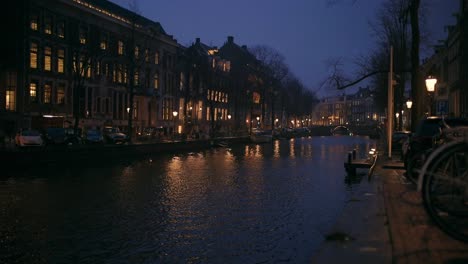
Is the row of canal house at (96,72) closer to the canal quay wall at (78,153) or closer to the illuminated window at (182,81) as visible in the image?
the illuminated window at (182,81)

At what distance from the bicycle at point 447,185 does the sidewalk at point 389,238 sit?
47 cm

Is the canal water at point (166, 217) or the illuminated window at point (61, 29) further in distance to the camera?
the illuminated window at point (61, 29)

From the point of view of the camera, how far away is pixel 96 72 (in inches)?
2304

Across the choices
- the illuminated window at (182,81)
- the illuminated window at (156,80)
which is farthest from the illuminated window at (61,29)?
the illuminated window at (182,81)

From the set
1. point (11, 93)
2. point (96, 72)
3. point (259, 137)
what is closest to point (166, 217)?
point (11, 93)

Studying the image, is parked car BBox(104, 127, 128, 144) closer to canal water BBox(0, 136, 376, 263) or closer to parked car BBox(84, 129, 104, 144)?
parked car BBox(84, 129, 104, 144)

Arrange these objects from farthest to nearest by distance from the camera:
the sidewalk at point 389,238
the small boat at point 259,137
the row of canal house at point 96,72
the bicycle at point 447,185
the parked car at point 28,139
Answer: the small boat at point 259,137, the row of canal house at point 96,72, the parked car at point 28,139, the sidewalk at point 389,238, the bicycle at point 447,185

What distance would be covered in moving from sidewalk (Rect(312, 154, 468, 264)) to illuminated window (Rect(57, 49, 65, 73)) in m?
46.1

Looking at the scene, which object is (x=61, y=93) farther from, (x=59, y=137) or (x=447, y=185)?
(x=447, y=185)

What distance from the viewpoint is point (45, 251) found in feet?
30.3

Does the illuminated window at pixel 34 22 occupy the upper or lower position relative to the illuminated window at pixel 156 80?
upper

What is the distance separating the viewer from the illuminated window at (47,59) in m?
51.4

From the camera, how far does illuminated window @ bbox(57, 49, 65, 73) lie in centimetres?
5309

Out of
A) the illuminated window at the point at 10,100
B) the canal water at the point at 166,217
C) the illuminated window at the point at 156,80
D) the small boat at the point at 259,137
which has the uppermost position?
the illuminated window at the point at 156,80
